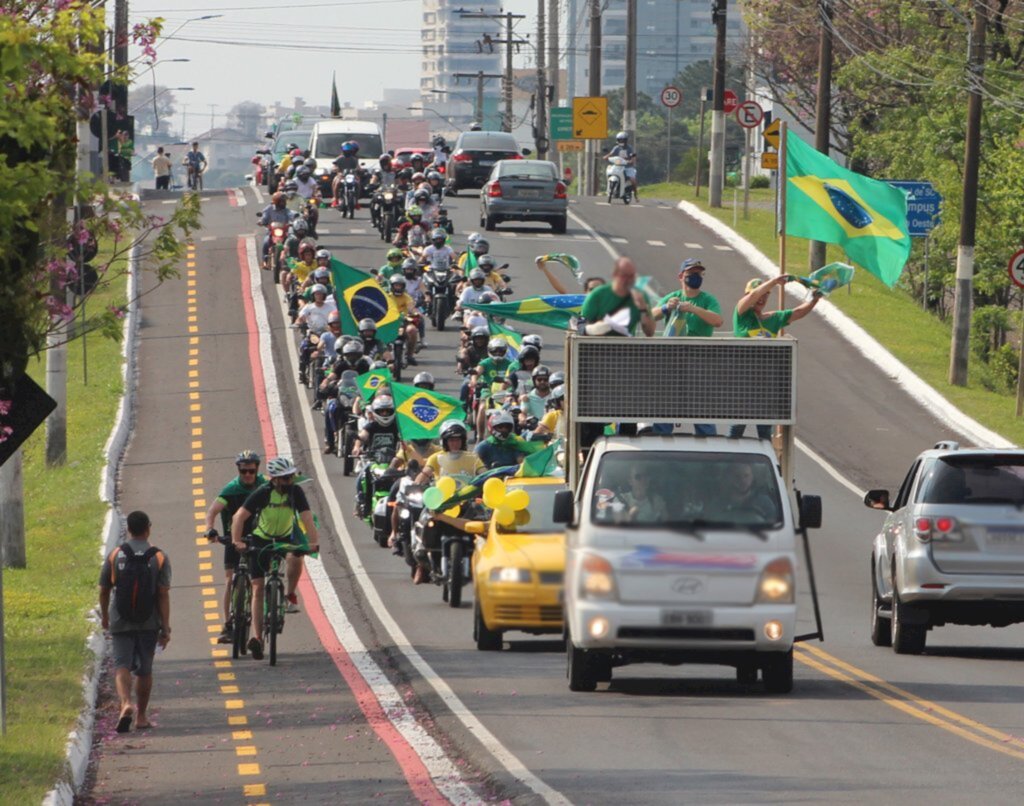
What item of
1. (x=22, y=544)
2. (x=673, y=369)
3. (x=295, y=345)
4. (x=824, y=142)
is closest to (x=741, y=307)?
(x=673, y=369)

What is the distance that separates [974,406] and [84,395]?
53.5ft

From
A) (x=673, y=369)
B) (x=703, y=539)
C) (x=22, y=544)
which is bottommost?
(x=22, y=544)

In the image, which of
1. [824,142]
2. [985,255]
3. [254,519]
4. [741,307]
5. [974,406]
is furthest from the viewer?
[985,255]

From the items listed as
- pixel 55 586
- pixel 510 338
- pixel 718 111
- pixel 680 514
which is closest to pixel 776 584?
pixel 680 514

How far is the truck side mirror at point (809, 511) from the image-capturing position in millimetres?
15398

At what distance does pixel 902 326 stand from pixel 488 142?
66.6 feet

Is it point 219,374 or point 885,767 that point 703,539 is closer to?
point 885,767

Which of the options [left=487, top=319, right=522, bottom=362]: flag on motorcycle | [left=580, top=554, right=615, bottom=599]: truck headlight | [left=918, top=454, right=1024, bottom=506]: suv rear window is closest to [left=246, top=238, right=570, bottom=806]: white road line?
[left=580, top=554, right=615, bottom=599]: truck headlight

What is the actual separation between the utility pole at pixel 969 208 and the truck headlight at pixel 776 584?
26.4 metres

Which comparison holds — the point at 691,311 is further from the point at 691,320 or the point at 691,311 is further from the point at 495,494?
the point at 495,494

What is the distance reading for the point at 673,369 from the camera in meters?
15.9

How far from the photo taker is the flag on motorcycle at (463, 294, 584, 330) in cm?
2171

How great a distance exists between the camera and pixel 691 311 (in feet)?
55.5

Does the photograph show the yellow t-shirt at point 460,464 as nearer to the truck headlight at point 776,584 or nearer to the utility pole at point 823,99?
the truck headlight at point 776,584
